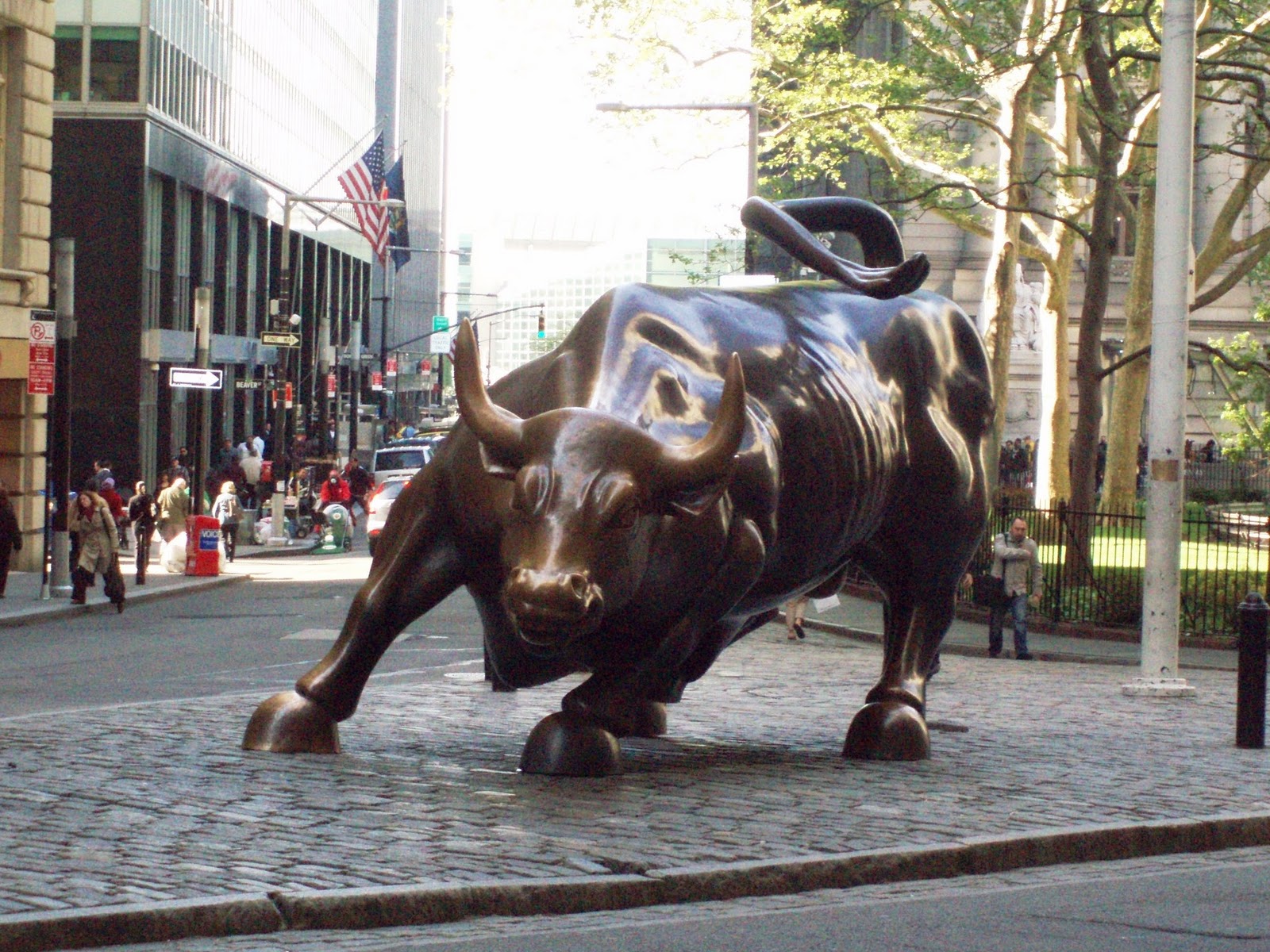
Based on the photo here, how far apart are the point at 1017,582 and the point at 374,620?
14.4 m

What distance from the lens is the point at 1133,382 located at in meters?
34.0

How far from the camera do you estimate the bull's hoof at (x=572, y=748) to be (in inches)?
359

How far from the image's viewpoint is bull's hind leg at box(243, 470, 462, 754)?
917 centimetres

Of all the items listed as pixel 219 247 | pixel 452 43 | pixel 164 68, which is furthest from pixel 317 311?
pixel 452 43

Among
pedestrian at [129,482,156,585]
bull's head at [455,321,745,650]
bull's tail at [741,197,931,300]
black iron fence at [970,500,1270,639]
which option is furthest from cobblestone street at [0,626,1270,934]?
pedestrian at [129,482,156,585]

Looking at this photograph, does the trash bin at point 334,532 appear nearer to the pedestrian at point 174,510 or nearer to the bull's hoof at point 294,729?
the pedestrian at point 174,510

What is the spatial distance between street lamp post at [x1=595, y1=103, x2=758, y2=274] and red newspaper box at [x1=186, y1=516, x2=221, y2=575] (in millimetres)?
8987

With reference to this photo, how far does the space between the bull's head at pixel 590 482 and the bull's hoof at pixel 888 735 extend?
261cm

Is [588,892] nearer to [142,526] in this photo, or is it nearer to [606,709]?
[606,709]

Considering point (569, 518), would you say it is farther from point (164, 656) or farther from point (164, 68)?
point (164, 68)

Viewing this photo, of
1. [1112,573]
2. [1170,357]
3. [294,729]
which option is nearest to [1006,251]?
[1112,573]

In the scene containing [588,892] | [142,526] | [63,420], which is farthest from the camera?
[142,526]

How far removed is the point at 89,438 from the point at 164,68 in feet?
30.2

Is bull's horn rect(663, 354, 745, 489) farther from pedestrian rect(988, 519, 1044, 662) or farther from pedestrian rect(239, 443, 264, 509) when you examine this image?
pedestrian rect(239, 443, 264, 509)
